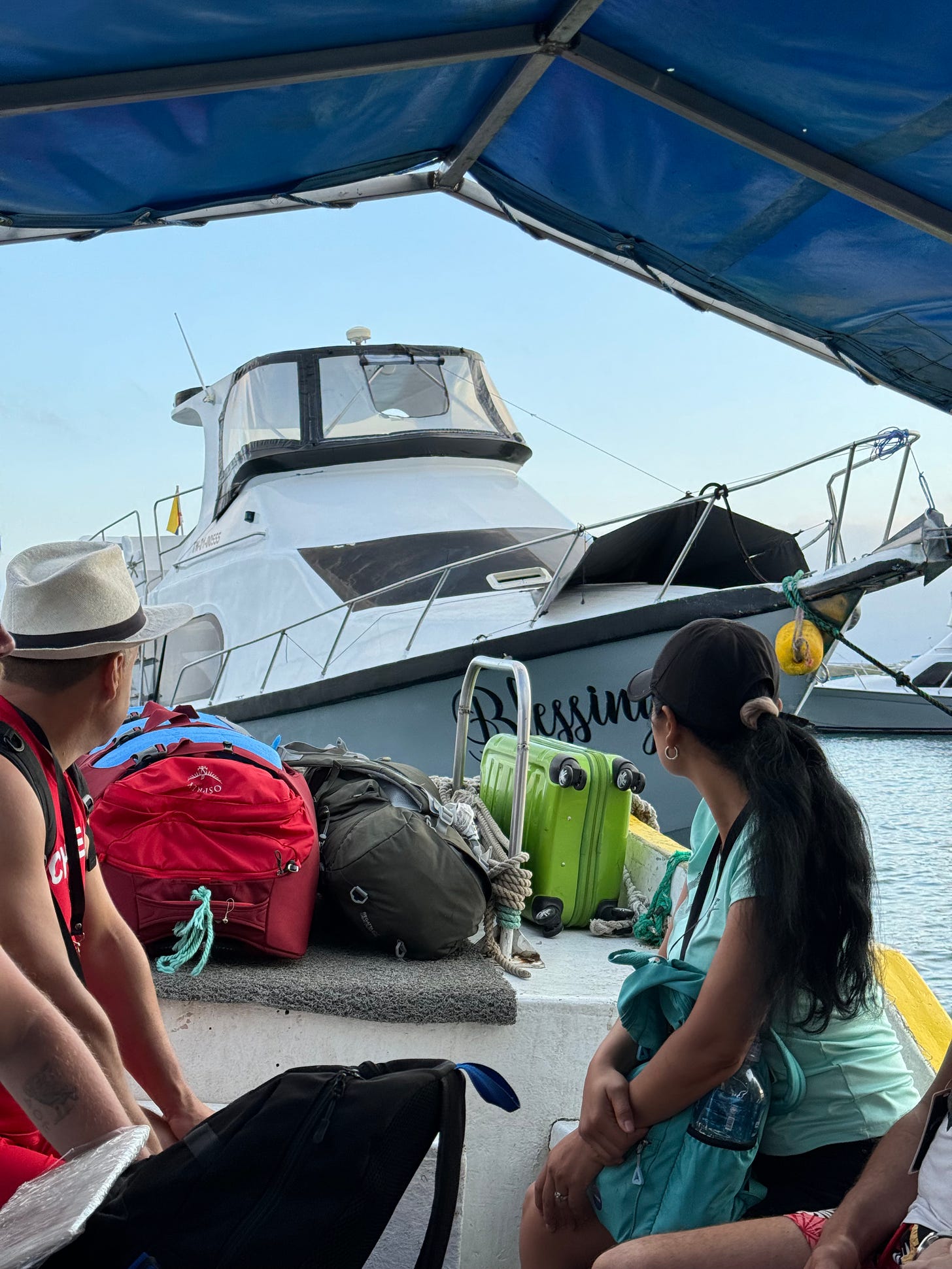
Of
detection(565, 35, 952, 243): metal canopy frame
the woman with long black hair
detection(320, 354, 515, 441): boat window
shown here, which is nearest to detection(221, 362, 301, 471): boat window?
detection(320, 354, 515, 441): boat window

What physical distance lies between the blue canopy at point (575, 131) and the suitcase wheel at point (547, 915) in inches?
73.4

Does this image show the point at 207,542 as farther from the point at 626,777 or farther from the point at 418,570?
the point at 626,777

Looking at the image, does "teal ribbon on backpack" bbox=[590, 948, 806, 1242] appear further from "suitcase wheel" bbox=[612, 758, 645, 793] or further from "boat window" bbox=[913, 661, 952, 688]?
"boat window" bbox=[913, 661, 952, 688]

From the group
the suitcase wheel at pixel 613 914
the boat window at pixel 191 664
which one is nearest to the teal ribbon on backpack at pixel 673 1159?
the suitcase wheel at pixel 613 914

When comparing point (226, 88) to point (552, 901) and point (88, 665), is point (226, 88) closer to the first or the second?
point (88, 665)

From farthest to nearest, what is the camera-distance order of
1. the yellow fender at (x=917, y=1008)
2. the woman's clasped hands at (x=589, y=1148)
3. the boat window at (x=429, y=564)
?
the boat window at (x=429, y=564), the yellow fender at (x=917, y=1008), the woman's clasped hands at (x=589, y=1148)

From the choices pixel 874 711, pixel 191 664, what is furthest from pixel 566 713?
pixel 874 711

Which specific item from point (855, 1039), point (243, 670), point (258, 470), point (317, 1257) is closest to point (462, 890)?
point (855, 1039)

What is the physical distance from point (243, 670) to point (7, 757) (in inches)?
274

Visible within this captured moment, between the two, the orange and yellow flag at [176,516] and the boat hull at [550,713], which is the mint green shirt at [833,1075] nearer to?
the boat hull at [550,713]

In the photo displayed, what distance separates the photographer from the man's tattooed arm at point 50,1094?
1.20m

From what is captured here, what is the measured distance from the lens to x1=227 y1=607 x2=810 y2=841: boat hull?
691 cm

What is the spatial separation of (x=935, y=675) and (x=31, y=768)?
2872cm

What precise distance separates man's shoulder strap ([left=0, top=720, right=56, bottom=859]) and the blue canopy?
1294mm
